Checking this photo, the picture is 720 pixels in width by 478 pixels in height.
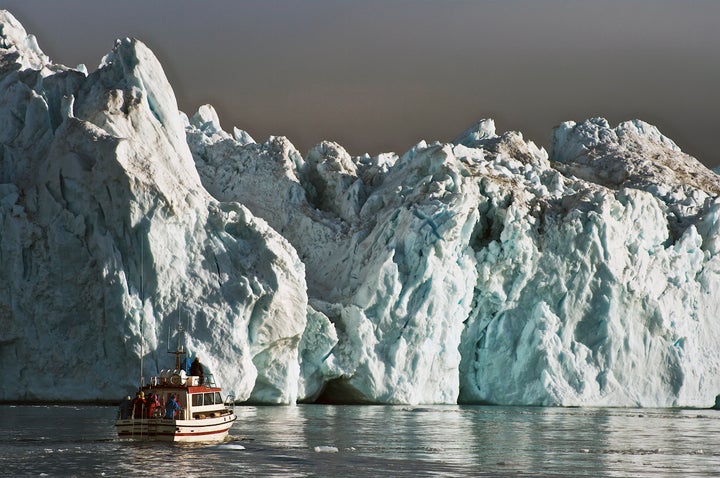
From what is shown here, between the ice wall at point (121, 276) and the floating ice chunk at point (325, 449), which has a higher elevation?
the ice wall at point (121, 276)

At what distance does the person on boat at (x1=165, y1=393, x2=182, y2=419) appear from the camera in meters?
30.1

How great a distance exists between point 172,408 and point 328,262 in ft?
76.5

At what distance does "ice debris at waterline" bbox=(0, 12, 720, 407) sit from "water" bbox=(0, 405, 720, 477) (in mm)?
3312

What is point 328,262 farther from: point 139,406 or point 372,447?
point 372,447

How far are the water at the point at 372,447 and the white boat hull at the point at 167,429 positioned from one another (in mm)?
341

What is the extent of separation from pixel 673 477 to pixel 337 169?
33.7 meters

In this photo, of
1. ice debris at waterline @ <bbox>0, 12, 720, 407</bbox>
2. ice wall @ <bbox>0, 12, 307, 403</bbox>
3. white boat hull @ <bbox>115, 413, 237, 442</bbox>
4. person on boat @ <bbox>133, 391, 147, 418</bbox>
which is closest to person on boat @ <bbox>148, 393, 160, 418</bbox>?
person on boat @ <bbox>133, 391, 147, 418</bbox>

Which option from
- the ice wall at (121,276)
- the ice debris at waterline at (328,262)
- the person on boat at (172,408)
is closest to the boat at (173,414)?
the person on boat at (172,408)

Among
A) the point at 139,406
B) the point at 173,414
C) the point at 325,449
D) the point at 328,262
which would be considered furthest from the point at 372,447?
the point at 328,262

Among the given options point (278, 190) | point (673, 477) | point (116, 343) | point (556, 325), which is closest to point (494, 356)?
point (556, 325)

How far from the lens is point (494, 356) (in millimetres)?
50062

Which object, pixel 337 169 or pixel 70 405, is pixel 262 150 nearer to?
pixel 337 169

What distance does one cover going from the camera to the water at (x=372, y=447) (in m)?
25.3

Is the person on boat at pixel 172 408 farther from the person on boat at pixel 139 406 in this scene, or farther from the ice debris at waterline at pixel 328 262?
the ice debris at waterline at pixel 328 262
